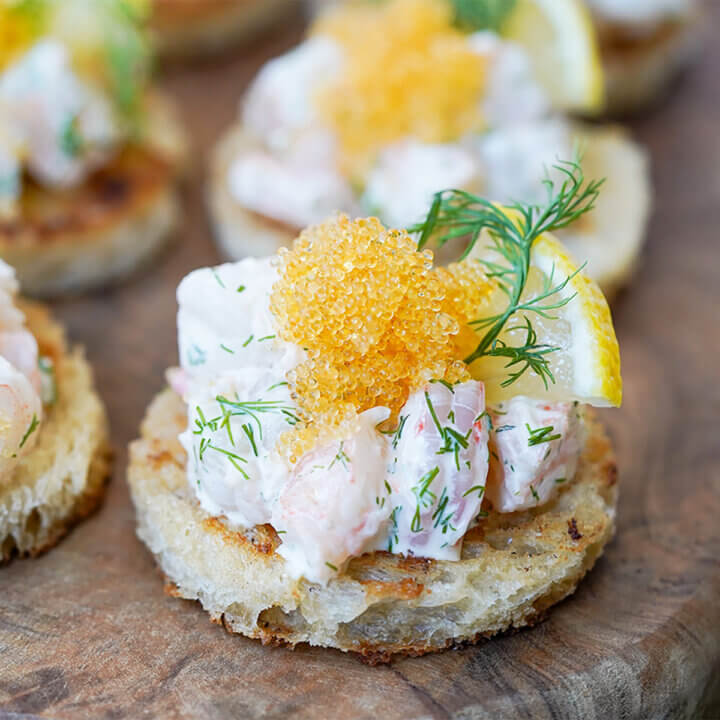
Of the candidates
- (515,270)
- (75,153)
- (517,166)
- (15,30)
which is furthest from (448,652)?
(15,30)

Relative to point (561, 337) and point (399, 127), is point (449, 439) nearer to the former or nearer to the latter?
point (561, 337)

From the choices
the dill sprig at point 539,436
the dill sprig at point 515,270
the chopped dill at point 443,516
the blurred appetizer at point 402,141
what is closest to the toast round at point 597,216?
the blurred appetizer at point 402,141

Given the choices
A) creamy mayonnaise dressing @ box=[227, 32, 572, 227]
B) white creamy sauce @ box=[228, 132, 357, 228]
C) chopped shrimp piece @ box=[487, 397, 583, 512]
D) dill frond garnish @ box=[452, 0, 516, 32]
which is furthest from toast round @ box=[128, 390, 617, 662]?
dill frond garnish @ box=[452, 0, 516, 32]

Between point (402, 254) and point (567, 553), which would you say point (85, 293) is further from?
point (567, 553)

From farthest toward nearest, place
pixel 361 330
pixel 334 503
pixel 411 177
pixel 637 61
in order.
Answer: pixel 637 61 → pixel 411 177 → pixel 361 330 → pixel 334 503

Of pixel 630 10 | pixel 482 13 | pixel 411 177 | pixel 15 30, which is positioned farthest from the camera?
pixel 630 10

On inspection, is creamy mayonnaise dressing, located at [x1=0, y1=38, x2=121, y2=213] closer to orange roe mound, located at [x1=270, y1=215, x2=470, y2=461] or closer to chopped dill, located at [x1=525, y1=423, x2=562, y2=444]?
orange roe mound, located at [x1=270, y1=215, x2=470, y2=461]
